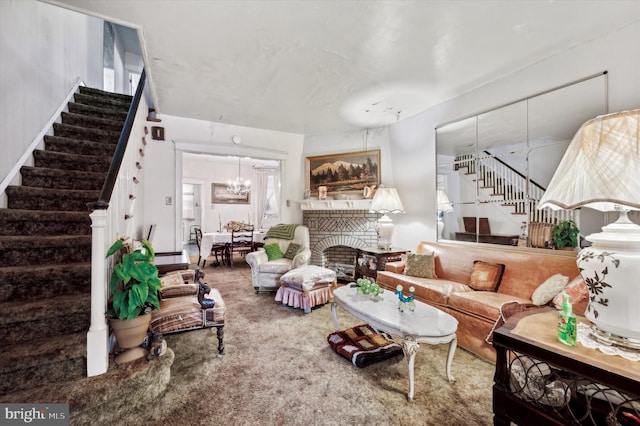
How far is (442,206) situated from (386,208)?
29.7 inches

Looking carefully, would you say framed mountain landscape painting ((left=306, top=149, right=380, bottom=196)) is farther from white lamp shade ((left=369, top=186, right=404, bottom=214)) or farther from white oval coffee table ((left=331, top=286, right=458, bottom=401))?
white oval coffee table ((left=331, top=286, right=458, bottom=401))

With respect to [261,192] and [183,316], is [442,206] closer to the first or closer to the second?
[183,316]

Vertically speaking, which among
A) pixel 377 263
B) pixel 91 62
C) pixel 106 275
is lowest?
pixel 377 263

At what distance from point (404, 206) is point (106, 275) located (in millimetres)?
A: 3773

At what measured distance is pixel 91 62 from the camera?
14.2 feet

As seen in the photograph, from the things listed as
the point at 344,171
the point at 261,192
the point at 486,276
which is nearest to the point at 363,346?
the point at 486,276

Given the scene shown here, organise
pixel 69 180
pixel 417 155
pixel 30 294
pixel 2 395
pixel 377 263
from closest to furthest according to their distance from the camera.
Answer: pixel 2 395
pixel 30 294
pixel 69 180
pixel 377 263
pixel 417 155

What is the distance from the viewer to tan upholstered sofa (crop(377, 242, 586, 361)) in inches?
86.6

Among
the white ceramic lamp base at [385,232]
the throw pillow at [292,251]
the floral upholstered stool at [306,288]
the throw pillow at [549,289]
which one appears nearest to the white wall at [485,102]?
the white ceramic lamp base at [385,232]

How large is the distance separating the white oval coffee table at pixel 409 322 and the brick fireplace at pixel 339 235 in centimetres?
227

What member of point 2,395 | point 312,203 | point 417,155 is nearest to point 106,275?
point 2,395

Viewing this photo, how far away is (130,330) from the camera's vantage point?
1.61 m

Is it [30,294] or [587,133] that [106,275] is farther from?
[587,133]

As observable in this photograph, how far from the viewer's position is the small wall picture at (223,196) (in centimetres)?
834
